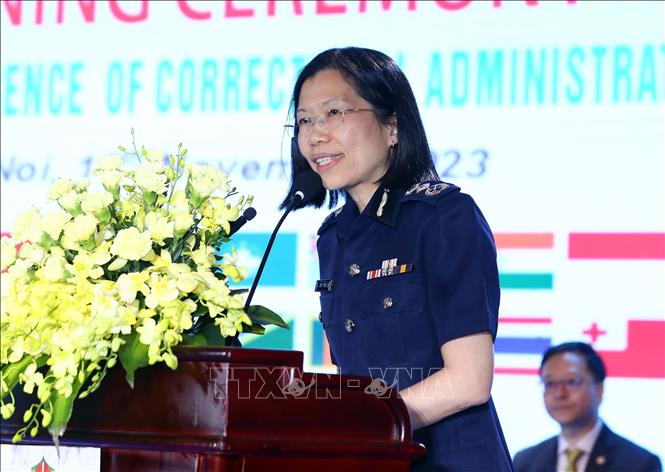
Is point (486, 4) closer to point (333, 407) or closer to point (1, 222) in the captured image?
point (1, 222)

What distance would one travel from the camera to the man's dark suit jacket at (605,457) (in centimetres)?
275

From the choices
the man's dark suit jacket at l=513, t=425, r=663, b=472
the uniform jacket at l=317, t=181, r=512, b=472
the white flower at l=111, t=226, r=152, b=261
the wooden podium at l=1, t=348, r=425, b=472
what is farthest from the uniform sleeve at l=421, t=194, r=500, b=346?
the man's dark suit jacket at l=513, t=425, r=663, b=472

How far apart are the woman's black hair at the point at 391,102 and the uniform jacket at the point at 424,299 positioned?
0.19 ft

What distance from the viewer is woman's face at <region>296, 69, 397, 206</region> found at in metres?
1.77

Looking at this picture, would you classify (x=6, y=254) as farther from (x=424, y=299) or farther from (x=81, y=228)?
(x=424, y=299)

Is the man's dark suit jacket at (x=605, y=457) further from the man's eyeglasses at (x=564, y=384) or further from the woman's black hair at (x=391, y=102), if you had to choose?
the woman's black hair at (x=391, y=102)

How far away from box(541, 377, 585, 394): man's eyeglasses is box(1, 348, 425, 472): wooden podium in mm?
1715

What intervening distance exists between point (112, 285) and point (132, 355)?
10 cm

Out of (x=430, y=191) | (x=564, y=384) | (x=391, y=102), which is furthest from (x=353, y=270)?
(x=564, y=384)

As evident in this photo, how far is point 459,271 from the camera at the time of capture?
1566 millimetres

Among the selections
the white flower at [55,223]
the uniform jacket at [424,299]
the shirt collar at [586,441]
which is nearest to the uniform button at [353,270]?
the uniform jacket at [424,299]

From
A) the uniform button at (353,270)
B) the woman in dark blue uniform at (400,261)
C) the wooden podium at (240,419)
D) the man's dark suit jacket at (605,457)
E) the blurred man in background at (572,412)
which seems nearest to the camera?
the wooden podium at (240,419)

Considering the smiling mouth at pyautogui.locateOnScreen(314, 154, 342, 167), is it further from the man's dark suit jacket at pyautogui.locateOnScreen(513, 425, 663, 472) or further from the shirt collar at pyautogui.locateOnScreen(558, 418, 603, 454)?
the shirt collar at pyautogui.locateOnScreen(558, 418, 603, 454)

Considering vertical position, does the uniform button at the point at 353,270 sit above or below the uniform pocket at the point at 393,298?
above
